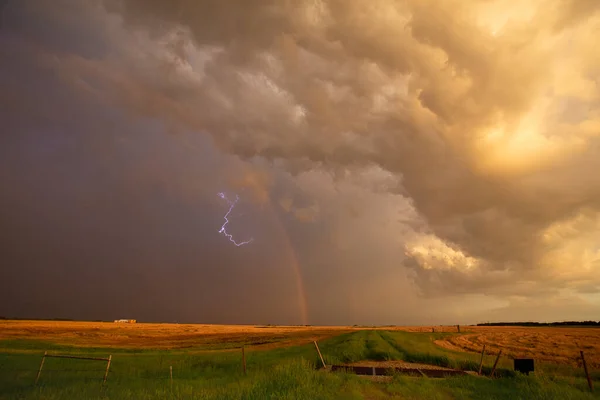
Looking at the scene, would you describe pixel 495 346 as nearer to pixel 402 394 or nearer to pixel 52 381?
pixel 402 394

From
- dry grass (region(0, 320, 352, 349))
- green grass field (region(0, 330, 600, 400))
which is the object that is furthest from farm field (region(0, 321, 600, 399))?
dry grass (region(0, 320, 352, 349))

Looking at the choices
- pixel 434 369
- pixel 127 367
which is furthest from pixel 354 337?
pixel 127 367

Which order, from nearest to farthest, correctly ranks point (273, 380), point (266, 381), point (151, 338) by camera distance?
point (266, 381) < point (273, 380) < point (151, 338)

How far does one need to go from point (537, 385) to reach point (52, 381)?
4044 cm

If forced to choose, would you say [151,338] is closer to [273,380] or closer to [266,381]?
[266,381]

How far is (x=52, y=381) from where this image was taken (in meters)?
32.2

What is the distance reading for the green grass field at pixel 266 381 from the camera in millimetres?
23844

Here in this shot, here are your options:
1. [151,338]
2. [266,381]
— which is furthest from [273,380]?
[151,338]

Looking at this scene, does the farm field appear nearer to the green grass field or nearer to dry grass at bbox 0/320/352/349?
the green grass field

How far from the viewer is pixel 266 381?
2628cm

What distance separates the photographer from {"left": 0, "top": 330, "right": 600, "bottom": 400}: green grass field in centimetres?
2384

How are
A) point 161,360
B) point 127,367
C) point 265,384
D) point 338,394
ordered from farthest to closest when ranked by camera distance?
point 161,360
point 127,367
point 265,384
point 338,394

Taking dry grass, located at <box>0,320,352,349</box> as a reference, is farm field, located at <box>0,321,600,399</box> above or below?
below

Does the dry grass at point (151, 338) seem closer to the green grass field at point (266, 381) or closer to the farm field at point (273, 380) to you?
the farm field at point (273, 380)
